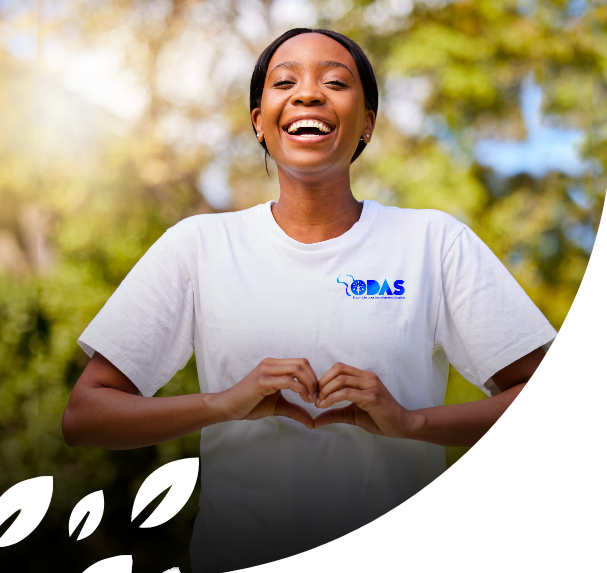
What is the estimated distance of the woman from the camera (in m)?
1.52

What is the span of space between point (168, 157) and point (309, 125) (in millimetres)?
441

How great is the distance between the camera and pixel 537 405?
7.12 feet

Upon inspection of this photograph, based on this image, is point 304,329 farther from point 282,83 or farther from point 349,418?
point 282,83

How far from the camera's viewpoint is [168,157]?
170cm

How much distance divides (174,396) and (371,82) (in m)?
0.97

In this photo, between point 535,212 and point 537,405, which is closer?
point 535,212

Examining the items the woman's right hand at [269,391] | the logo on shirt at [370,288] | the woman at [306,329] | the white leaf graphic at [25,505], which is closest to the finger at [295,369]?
the woman's right hand at [269,391]

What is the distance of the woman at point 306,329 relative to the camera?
59.7 inches

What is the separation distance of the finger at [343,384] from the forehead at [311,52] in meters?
0.77

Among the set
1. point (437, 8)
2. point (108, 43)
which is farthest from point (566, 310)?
point (108, 43)

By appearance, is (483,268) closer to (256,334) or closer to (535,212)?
(535,212)

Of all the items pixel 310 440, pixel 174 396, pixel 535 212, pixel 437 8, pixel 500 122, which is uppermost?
pixel 437 8

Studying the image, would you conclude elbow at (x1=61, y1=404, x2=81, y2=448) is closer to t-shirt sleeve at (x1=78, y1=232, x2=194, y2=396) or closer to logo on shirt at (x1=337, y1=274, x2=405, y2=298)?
t-shirt sleeve at (x1=78, y1=232, x2=194, y2=396)

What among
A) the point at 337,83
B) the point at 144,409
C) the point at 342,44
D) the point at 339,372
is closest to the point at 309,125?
the point at 337,83
